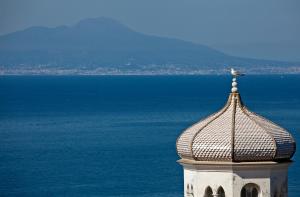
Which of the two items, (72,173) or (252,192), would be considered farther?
(72,173)

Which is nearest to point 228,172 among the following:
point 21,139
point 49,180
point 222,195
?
point 222,195

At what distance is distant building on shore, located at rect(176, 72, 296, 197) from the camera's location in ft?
58.6

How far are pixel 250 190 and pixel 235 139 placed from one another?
2.12ft

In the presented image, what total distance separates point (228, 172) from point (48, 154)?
330 feet

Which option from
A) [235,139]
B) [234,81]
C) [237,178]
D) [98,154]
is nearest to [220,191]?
[237,178]

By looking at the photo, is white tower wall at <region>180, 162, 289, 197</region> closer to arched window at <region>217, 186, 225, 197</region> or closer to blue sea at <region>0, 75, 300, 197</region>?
arched window at <region>217, 186, 225, 197</region>

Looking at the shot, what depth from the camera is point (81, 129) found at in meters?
154

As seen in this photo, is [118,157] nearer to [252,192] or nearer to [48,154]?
[48,154]

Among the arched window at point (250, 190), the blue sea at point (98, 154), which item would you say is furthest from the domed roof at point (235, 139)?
the blue sea at point (98, 154)

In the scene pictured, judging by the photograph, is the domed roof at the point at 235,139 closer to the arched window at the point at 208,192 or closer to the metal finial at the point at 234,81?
the metal finial at the point at 234,81

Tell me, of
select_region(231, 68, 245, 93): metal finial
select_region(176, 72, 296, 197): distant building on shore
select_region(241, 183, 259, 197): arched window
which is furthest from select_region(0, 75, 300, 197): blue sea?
select_region(241, 183, 259, 197): arched window

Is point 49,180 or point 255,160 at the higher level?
point 255,160

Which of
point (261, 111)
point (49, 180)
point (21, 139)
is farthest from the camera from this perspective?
point (261, 111)

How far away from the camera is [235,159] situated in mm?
17922
